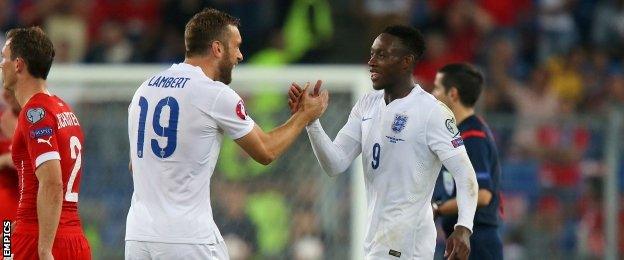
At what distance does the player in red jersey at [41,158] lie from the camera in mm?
6762

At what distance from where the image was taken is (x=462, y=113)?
332 inches

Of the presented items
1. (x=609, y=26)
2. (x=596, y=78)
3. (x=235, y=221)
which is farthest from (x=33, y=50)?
(x=609, y=26)

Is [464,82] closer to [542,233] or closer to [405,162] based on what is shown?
[405,162]

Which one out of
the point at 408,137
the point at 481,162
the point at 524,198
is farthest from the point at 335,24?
the point at 408,137

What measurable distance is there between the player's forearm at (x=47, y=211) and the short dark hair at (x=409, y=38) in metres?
1.94

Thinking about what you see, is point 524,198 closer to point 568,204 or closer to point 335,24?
point 568,204

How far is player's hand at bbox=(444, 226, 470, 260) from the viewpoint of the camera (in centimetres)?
687

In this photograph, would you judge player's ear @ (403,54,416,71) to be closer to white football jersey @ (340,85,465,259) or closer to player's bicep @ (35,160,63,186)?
white football jersey @ (340,85,465,259)

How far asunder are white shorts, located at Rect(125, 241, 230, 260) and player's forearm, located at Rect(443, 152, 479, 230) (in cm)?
126

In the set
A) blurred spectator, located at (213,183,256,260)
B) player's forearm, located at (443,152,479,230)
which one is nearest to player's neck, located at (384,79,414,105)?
player's forearm, located at (443,152,479,230)

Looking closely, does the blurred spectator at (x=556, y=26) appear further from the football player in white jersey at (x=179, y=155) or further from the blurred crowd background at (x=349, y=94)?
the football player in white jersey at (x=179, y=155)

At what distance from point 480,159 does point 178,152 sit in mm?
2143

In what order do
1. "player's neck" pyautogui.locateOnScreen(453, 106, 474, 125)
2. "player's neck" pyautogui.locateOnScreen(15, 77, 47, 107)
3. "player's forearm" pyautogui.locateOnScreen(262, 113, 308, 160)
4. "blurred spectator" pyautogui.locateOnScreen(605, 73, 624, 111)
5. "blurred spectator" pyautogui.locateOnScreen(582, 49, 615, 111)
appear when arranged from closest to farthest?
"player's forearm" pyautogui.locateOnScreen(262, 113, 308, 160) < "player's neck" pyautogui.locateOnScreen(15, 77, 47, 107) < "player's neck" pyautogui.locateOnScreen(453, 106, 474, 125) < "blurred spectator" pyautogui.locateOnScreen(605, 73, 624, 111) < "blurred spectator" pyautogui.locateOnScreen(582, 49, 615, 111)

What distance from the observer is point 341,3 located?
15836 millimetres
